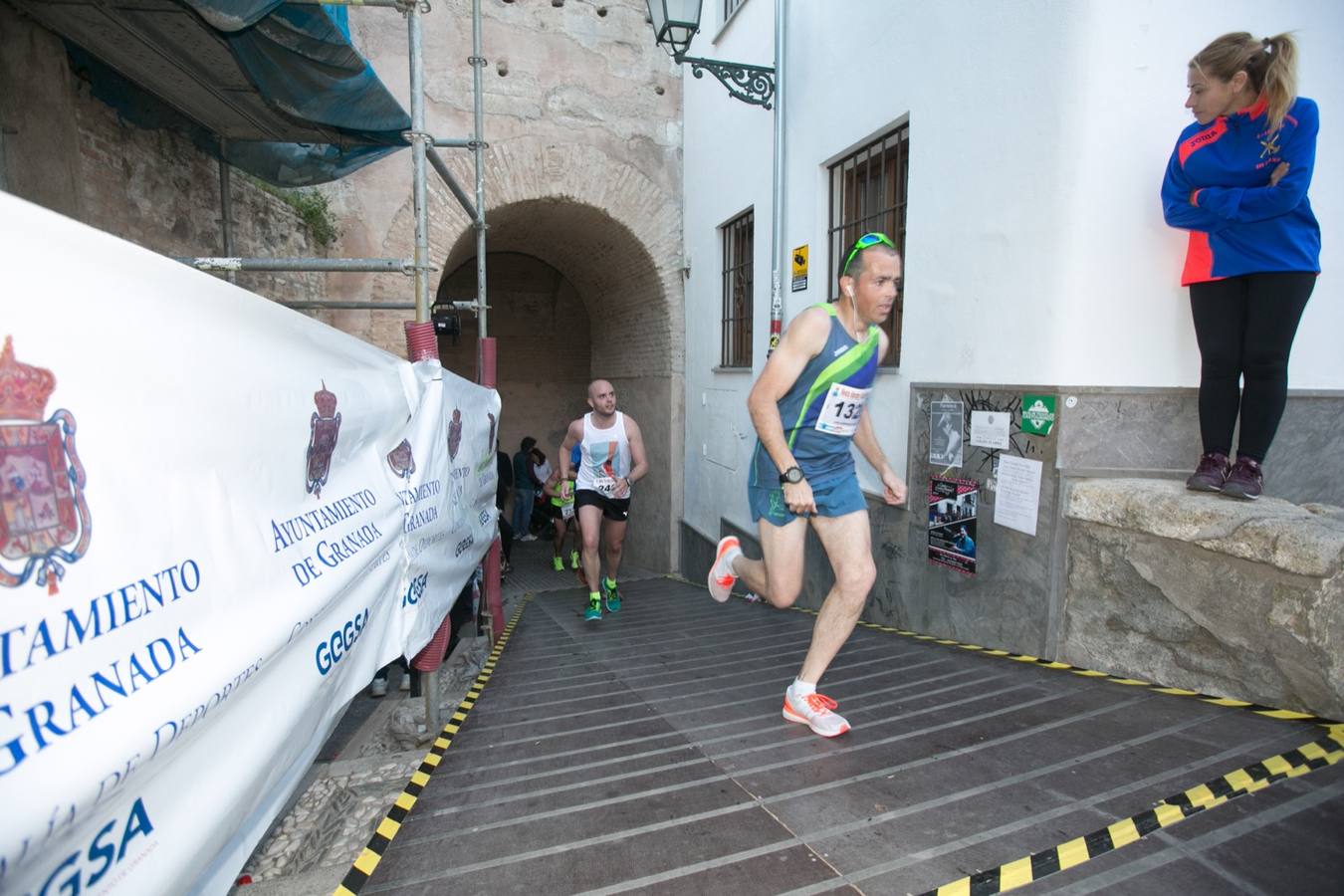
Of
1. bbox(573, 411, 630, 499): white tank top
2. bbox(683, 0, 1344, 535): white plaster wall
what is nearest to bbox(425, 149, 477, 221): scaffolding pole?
bbox(573, 411, 630, 499): white tank top

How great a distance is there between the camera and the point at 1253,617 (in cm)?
258

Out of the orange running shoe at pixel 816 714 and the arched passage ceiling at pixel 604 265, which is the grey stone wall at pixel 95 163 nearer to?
the arched passage ceiling at pixel 604 265

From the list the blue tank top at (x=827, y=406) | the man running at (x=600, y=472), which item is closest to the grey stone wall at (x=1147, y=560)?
the blue tank top at (x=827, y=406)

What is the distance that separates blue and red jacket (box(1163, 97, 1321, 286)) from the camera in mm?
2746

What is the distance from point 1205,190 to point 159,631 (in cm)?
363

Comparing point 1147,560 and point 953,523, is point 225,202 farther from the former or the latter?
point 1147,560

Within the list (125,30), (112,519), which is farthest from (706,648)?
(125,30)

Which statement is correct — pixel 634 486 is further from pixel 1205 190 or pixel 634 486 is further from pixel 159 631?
pixel 159 631

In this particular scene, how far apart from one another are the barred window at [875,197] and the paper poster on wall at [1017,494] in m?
1.38

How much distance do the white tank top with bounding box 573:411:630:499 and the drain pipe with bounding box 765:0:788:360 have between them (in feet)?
4.81

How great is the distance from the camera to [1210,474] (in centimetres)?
298

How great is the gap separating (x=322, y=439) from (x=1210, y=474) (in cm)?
327

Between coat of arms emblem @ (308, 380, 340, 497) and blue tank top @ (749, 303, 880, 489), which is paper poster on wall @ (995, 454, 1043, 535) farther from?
coat of arms emblem @ (308, 380, 340, 497)

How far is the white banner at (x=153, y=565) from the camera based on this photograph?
1.04m
